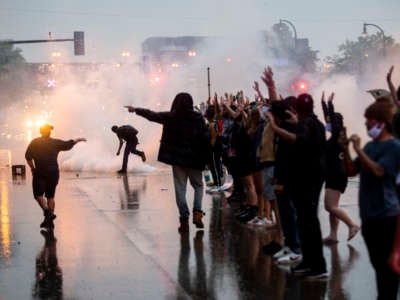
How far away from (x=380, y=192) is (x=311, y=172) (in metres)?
2.31

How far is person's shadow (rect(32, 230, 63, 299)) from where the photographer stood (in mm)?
7535

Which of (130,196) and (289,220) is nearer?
(289,220)

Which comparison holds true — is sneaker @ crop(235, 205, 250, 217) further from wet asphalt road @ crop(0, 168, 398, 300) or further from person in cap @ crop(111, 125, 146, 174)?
person in cap @ crop(111, 125, 146, 174)

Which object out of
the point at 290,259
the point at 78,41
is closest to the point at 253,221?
the point at 290,259

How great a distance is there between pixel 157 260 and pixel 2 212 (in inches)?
226

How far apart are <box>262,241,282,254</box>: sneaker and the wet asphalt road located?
0.37 ft

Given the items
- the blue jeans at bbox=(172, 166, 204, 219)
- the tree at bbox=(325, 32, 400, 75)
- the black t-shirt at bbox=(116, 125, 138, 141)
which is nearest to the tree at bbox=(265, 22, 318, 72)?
the tree at bbox=(325, 32, 400, 75)

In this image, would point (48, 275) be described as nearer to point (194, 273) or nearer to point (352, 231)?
point (194, 273)

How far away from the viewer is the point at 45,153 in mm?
12094

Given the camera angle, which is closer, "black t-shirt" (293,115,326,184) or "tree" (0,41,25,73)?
"black t-shirt" (293,115,326,184)

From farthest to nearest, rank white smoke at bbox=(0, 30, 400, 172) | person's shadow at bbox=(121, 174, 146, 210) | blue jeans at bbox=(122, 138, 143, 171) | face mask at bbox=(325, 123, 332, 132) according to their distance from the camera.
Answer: white smoke at bbox=(0, 30, 400, 172) < blue jeans at bbox=(122, 138, 143, 171) < person's shadow at bbox=(121, 174, 146, 210) < face mask at bbox=(325, 123, 332, 132)

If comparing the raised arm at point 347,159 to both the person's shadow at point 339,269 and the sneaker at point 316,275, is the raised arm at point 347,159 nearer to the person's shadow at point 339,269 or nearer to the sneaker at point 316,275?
the person's shadow at point 339,269

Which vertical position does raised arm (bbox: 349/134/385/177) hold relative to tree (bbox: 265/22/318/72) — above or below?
below

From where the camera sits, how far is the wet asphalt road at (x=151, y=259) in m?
7.50
